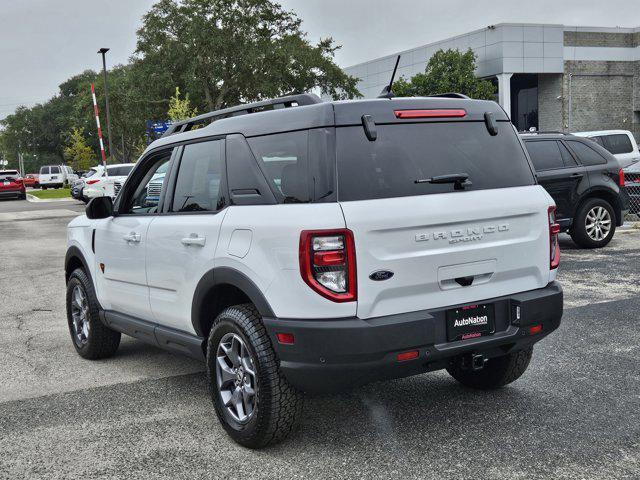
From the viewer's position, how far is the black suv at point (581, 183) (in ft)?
38.6

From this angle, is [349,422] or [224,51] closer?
[349,422]

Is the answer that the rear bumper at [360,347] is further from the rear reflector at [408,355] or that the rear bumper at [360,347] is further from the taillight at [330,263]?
the taillight at [330,263]

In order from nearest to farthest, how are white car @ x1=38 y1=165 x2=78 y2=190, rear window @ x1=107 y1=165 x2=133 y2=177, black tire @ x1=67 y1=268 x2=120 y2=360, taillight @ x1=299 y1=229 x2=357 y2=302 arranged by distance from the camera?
taillight @ x1=299 y1=229 x2=357 y2=302
black tire @ x1=67 y1=268 x2=120 y2=360
rear window @ x1=107 y1=165 x2=133 y2=177
white car @ x1=38 y1=165 x2=78 y2=190

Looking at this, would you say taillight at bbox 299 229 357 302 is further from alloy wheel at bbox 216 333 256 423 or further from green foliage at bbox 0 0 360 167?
green foliage at bbox 0 0 360 167

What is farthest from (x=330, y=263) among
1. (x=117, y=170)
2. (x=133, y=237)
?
(x=117, y=170)

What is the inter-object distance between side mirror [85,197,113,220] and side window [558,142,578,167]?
820 centimetres

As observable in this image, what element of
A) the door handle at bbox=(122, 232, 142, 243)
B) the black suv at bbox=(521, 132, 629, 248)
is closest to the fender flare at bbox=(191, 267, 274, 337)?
the door handle at bbox=(122, 232, 142, 243)

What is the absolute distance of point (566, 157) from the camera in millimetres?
11875

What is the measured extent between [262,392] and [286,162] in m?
1.20

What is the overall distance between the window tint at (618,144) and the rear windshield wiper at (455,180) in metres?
16.8

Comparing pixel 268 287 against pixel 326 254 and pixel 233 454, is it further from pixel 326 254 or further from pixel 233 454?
pixel 233 454

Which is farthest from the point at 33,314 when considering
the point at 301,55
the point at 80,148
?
the point at 80,148

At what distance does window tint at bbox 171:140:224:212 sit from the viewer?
4.50 meters

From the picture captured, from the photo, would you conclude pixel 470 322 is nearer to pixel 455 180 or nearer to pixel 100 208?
pixel 455 180
